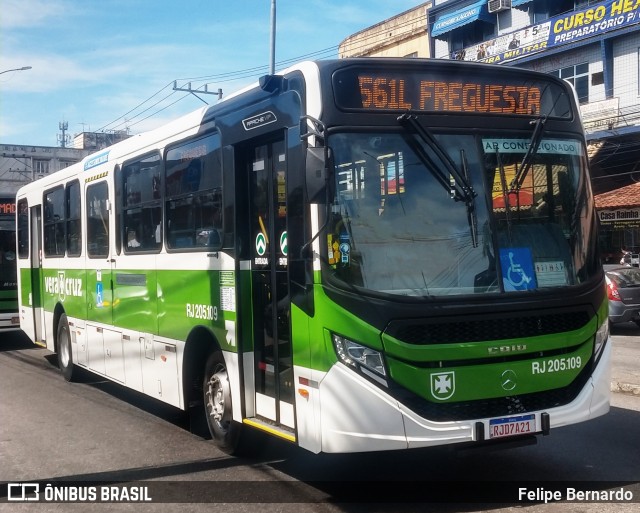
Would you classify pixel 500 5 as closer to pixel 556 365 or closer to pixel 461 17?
pixel 461 17

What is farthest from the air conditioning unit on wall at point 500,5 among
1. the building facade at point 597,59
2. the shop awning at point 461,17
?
the shop awning at point 461,17

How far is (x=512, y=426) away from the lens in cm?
565

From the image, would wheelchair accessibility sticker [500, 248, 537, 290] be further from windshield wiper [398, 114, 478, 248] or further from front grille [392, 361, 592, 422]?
front grille [392, 361, 592, 422]

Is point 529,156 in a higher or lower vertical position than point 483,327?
higher

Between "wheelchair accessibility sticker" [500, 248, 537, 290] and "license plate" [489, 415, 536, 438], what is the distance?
3.08ft

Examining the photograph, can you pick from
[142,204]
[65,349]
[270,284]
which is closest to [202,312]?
[270,284]

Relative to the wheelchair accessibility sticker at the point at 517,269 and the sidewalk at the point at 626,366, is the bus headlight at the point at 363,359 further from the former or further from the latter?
the sidewalk at the point at 626,366

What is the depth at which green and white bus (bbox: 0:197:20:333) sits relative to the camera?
16.6m

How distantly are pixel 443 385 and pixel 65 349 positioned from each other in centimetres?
853

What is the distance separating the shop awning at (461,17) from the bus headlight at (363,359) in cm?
2919

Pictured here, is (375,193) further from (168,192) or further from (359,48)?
(359,48)

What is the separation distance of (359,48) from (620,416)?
1351 inches

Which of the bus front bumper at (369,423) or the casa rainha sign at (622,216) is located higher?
the casa rainha sign at (622,216)

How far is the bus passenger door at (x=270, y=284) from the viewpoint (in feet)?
20.7
